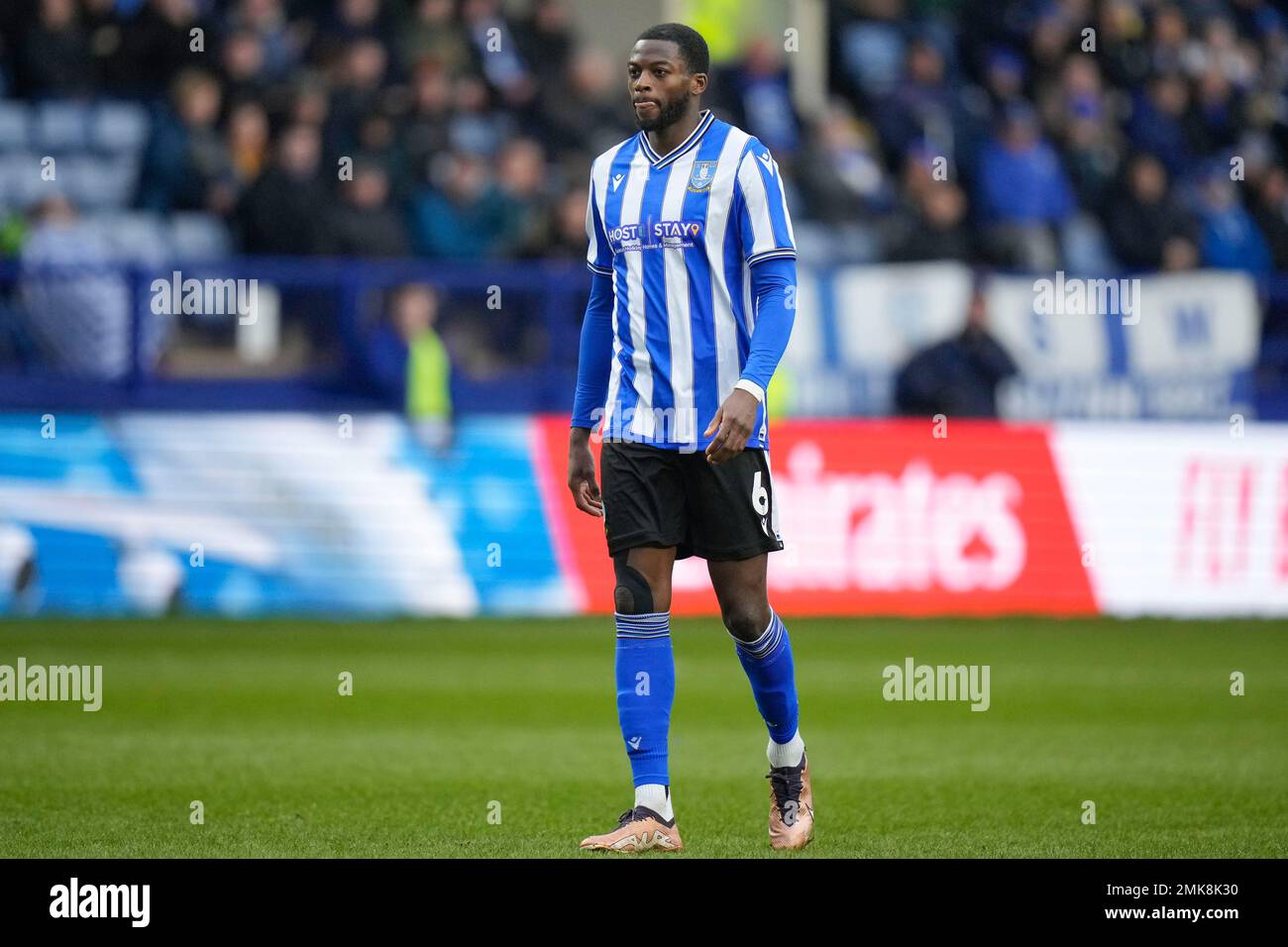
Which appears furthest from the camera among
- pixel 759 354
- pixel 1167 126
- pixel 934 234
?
pixel 1167 126

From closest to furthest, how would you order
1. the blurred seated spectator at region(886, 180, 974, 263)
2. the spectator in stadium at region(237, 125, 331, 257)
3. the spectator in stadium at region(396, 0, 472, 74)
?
1. the spectator in stadium at region(237, 125, 331, 257)
2. the blurred seated spectator at region(886, 180, 974, 263)
3. the spectator in stadium at region(396, 0, 472, 74)

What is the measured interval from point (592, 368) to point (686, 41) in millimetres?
1108

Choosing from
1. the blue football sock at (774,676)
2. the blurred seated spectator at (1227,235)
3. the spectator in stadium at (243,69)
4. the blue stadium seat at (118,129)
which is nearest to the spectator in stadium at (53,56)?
the blue stadium seat at (118,129)

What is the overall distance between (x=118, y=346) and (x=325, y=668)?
401cm

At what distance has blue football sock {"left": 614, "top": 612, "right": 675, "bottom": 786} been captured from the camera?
6.52m

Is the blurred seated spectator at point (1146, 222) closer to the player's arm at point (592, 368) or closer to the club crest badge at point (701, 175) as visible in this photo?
the player's arm at point (592, 368)

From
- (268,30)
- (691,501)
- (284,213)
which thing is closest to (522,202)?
(284,213)

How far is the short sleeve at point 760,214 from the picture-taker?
6453 mm

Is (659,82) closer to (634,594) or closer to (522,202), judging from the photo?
(634,594)

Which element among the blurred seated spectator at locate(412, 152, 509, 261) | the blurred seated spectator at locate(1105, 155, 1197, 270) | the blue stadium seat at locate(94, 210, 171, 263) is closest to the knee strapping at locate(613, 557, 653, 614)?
the blue stadium seat at locate(94, 210, 171, 263)

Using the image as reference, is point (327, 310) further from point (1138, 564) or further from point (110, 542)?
point (1138, 564)

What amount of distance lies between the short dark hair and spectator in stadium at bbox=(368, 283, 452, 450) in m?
Answer: 8.80

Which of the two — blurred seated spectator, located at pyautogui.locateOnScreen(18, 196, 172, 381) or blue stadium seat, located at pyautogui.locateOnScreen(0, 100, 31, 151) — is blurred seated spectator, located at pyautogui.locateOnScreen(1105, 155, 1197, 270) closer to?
blurred seated spectator, located at pyautogui.locateOnScreen(18, 196, 172, 381)

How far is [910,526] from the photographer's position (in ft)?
47.5
